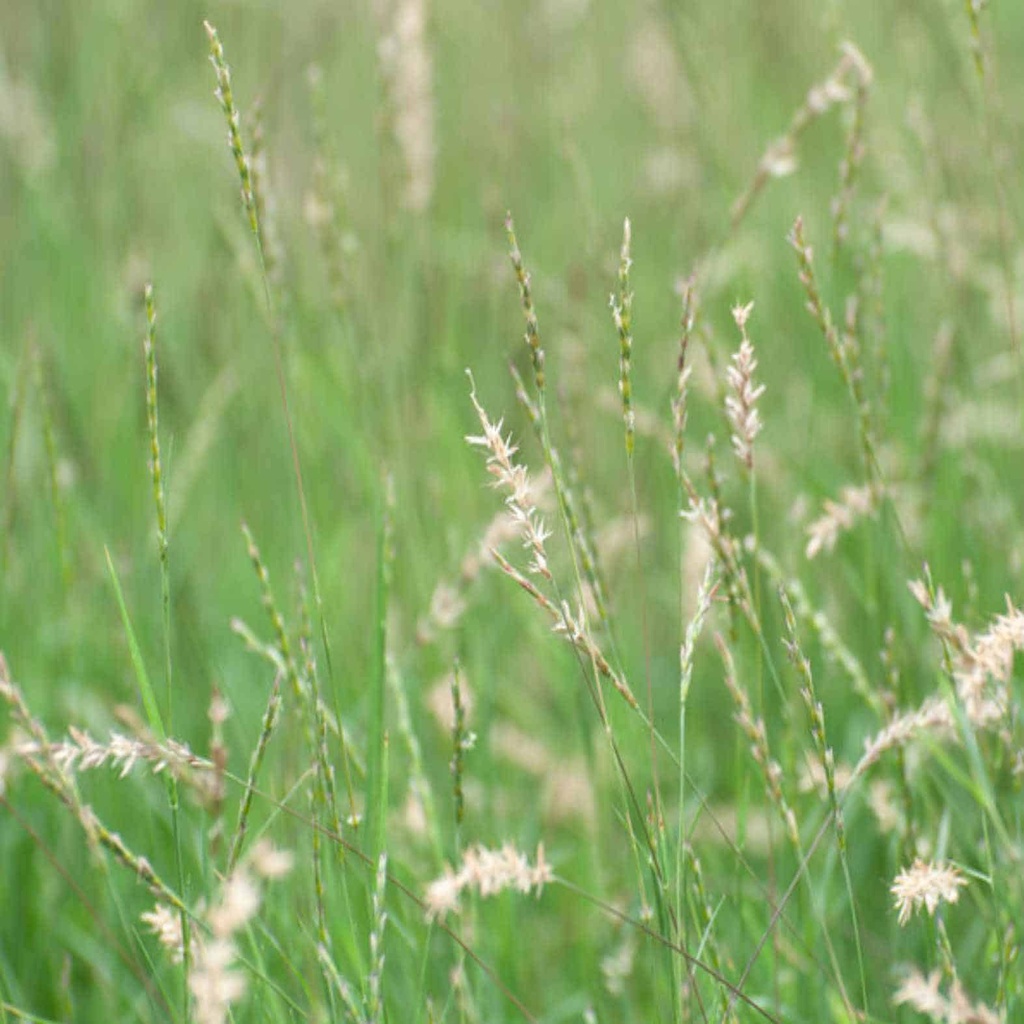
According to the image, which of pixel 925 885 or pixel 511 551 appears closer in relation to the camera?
pixel 925 885

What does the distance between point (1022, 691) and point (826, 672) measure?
427mm

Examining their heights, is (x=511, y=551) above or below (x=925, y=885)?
below

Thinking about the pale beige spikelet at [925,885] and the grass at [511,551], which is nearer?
the pale beige spikelet at [925,885]

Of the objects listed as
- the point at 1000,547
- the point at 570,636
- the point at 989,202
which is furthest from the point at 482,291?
the point at 570,636

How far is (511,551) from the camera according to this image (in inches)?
96.8

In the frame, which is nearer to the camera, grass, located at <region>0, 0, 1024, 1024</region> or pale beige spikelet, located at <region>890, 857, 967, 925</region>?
pale beige spikelet, located at <region>890, 857, 967, 925</region>

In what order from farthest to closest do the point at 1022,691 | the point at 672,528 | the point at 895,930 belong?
the point at 672,528, the point at 1022,691, the point at 895,930

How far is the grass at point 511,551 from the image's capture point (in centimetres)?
122

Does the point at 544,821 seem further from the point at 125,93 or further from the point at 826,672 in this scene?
the point at 125,93

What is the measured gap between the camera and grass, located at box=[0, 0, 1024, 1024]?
4.01 ft

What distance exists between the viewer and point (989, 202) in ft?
10.4

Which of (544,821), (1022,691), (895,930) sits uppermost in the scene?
(1022,691)

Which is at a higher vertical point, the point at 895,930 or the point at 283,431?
the point at 283,431

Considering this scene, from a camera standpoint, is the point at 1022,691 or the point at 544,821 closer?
the point at 1022,691
